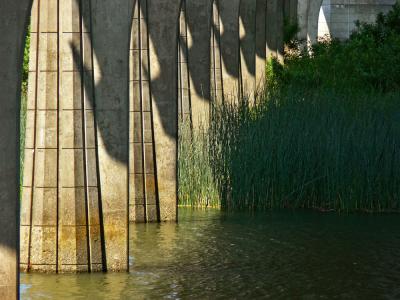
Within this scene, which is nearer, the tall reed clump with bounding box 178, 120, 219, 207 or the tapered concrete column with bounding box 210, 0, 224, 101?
the tall reed clump with bounding box 178, 120, 219, 207

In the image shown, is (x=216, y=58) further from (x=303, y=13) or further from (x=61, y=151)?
(x=303, y=13)

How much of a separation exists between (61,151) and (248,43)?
18.7 meters

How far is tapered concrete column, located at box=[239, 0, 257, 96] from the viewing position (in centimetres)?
3056

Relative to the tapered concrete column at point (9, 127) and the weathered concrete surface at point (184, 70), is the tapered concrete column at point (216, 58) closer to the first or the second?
the weathered concrete surface at point (184, 70)

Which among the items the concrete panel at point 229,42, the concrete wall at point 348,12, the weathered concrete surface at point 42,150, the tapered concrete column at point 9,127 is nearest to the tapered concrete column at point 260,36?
the concrete panel at point 229,42

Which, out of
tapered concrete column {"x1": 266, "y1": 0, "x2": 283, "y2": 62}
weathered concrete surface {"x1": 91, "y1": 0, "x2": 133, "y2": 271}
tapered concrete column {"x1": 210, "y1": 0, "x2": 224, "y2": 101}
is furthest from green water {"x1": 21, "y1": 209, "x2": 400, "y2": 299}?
tapered concrete column {"x1": 266, "y1": 0, "x2": 283, "y2": 62}


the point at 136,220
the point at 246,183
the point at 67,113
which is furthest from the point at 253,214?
the point at 67,113

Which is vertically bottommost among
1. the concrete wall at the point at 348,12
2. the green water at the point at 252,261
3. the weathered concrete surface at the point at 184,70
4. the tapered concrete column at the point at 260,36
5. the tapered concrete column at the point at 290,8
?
the green water at the point at 252,261

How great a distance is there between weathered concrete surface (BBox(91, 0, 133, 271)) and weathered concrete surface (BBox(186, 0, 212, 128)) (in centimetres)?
870

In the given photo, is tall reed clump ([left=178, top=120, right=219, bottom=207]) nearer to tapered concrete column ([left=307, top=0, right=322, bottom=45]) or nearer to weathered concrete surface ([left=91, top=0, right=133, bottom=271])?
weathered concrete surface ([left=91, top=0, right=133, bottom=271])

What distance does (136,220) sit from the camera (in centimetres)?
1698

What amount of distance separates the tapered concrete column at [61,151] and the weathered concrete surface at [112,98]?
0.14m

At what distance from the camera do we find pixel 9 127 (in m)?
8.66

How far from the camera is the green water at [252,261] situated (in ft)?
38.2
